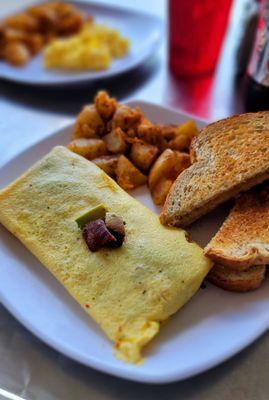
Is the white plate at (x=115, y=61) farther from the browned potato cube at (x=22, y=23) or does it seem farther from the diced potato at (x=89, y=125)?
the diced potato at (x=89, y=125)

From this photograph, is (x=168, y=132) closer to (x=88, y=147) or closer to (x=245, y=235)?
(x=88, y=147)

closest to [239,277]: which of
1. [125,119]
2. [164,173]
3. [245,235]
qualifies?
[245,235]

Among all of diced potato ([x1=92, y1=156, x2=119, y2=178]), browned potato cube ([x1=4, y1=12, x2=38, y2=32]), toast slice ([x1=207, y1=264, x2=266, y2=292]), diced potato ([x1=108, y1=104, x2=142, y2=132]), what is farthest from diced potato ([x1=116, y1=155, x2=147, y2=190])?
browned potato cube ([x1=4, y1=12, x2=38, y2=32])

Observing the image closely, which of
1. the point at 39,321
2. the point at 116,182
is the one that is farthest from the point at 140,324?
the point at 116,182

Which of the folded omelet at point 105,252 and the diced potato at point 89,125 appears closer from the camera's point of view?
the folded omelet at point 105,252

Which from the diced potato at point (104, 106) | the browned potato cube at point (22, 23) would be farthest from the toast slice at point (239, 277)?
the browned potato cube at point (22, 23)

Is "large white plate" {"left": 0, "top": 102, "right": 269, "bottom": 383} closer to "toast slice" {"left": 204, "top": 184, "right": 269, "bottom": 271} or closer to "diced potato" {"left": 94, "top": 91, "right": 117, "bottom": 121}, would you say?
"toast slice" {"left": 204, "top": 184, "right": 269, "bottom": 271}

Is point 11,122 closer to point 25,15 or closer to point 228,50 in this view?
point 25,15
